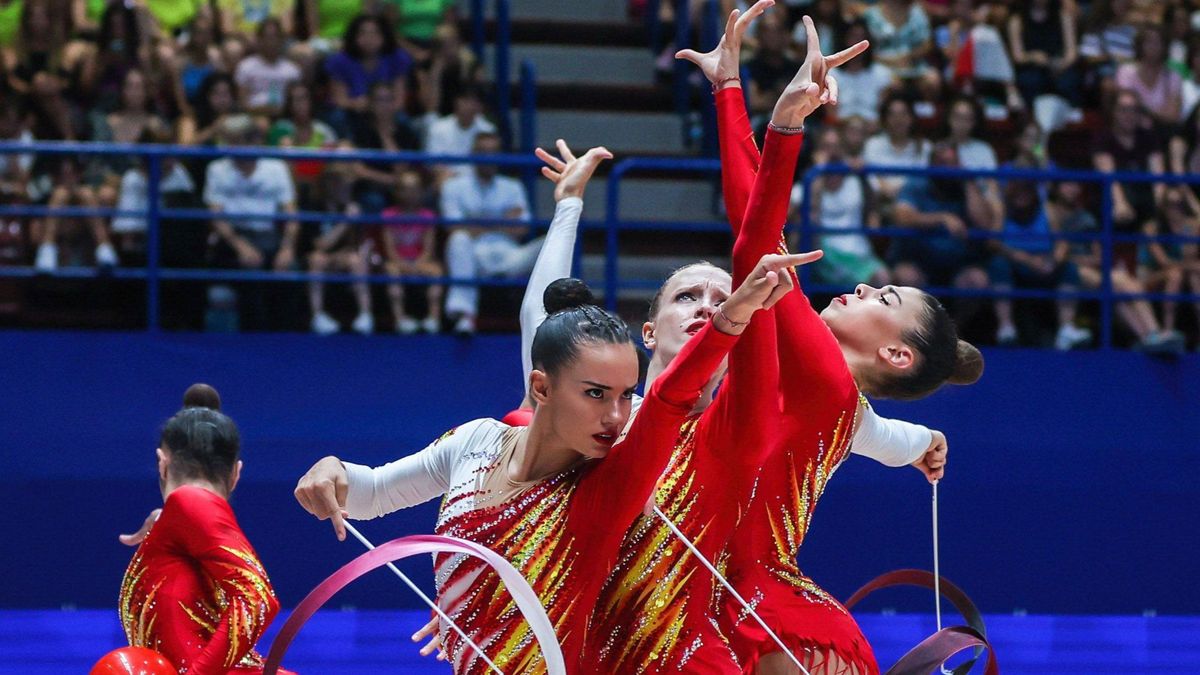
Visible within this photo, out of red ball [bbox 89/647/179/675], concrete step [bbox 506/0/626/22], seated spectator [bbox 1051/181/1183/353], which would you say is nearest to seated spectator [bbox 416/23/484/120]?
concrete step [bbox 506/0/626/22]

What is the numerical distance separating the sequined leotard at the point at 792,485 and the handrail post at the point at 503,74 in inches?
206

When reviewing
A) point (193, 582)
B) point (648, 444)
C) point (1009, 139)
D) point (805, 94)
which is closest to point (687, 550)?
point (648, 444)

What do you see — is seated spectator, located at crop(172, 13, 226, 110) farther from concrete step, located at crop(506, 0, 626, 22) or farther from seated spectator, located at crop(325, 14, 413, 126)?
concrete step, located at crop(506, 0, 626, 22)

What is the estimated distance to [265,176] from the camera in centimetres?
673

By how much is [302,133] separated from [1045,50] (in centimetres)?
404

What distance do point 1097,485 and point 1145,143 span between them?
2.08 metres

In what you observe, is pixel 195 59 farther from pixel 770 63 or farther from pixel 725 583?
pixel 725 583

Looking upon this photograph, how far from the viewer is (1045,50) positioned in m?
8.45

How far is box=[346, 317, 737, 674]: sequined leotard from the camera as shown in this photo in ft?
7.52

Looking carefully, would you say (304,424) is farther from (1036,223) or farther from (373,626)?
(1036,223)

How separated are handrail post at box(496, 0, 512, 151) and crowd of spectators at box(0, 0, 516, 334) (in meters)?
0.17

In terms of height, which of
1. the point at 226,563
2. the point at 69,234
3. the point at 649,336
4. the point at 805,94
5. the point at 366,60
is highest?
the point at 805,94

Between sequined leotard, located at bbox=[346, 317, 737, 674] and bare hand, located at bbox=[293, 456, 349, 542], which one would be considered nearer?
sequined leotard, located at bbox=[346, 317, 737, 674]

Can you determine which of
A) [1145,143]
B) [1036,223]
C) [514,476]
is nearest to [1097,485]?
[1036,223]
